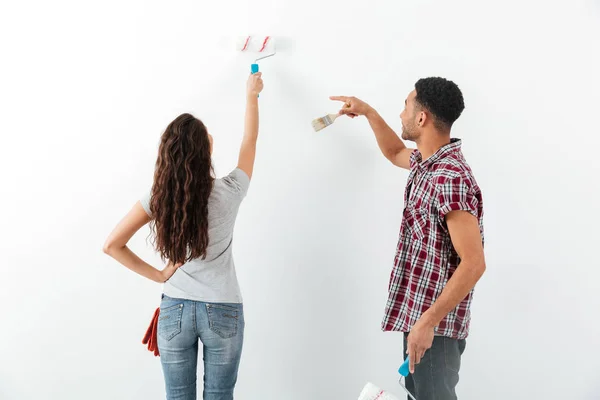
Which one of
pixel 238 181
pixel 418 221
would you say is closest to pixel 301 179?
pixel 238 181

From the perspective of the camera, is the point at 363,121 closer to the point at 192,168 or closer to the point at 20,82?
the point at 192,168

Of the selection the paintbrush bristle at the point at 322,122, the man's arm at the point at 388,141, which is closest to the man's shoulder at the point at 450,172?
the man's arm at the point at 388,141

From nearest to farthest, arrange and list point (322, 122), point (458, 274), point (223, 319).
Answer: point (458, 274) → point (223, 319) → point (322, 122)

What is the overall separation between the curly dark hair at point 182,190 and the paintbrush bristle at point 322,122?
1.26 feet

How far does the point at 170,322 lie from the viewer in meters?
1.52

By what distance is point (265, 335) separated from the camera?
74.6 inches

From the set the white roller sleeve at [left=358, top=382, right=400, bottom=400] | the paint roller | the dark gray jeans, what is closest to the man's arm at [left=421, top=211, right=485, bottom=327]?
the dark gray jeans

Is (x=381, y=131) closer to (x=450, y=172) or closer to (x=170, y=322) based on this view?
(x=450, y=172)

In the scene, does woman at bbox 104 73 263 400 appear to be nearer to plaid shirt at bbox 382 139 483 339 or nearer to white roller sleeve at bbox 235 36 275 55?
white roller sleeve at bbox 235 36 275 55

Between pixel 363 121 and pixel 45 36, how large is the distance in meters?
0.99

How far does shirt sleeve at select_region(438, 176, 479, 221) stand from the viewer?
4.26 feet

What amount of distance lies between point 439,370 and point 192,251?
0.67m

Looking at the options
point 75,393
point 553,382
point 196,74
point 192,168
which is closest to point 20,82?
point 196,74

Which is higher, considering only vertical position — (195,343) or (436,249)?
(436,249)
